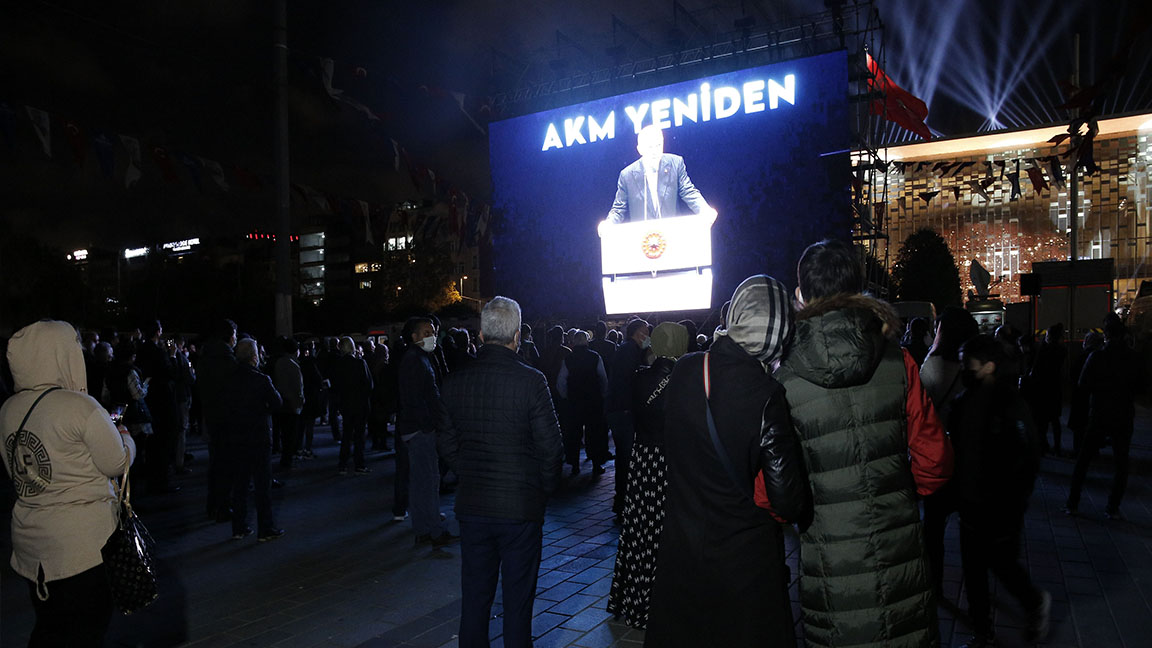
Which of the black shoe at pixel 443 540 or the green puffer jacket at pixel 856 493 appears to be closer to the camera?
the green puffer jacket at pixel 856 493

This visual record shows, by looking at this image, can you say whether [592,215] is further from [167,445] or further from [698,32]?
[167,445]

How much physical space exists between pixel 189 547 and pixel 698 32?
15979 mm

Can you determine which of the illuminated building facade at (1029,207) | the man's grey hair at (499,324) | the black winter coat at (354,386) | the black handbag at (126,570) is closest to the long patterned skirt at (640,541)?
the man's grey hair at (499,324)

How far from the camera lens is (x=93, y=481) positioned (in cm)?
296

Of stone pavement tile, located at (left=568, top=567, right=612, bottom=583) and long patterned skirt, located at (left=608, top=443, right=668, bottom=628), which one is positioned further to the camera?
stone pavement tile, located at (left=568, top=567, right=612, bottom=583)

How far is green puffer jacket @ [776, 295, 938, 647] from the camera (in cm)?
228

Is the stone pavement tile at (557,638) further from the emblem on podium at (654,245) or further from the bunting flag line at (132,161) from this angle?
the emblem on podium at (654,245)

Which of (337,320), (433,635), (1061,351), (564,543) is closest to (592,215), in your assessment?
(1061,351)

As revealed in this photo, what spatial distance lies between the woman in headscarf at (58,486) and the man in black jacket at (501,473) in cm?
144

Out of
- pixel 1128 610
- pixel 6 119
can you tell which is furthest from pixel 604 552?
pixel 6 119

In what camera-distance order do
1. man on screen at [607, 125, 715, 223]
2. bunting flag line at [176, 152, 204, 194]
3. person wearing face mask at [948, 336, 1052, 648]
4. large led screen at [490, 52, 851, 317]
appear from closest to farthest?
person wearing face mask at [948, 336, 1052, 648]
bunting flag line at [176, 152, 204, 194]
large led screen at [490, 52, 851, 317]
man on screen at [607, 125, 715, 223]

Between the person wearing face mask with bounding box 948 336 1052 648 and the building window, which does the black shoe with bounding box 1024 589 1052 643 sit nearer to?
the person wearing face mask with bounding box 948 336 1052 648

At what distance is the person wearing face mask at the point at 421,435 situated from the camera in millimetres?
6141

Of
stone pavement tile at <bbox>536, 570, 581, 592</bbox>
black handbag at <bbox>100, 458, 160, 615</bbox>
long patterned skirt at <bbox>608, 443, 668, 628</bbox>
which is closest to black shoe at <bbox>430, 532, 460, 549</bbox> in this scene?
stone pavement tile at <bbox>536, 570, 581, 592</bbox>
